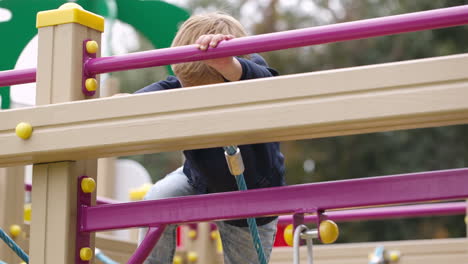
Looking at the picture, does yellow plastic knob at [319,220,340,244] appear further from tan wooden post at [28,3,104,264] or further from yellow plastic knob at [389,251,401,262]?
yellow plastic knob at [389,251,401,262]

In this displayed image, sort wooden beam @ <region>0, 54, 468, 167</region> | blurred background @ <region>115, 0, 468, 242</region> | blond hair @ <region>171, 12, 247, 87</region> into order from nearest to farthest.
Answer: wooden beam @ <region>0, 54, 468, 167</region>
blond hair @ <region>171, 12, 247, 87</region>
blurred background @ <region>115, 0, 468, 242</region>

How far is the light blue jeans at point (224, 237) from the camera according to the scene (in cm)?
279

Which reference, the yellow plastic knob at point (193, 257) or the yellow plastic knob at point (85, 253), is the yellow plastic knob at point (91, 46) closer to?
the yellow plastic knob at point (85, 253)

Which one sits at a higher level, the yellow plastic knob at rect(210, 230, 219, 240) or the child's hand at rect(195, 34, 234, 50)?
the child's hand at rect(195, 34, 234, 50)

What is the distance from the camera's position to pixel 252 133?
2043 mm

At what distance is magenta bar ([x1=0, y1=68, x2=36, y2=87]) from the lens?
2402 mm

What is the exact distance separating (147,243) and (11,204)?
1463mm

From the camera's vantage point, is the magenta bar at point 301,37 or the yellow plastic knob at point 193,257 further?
the yellow plastic knob at point 193,257

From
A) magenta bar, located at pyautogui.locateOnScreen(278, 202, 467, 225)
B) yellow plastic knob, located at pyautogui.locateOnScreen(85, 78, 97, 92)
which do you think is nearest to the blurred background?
magenta bar, located at pyautogui.locateOnScreen(278, 202, 467, 225)

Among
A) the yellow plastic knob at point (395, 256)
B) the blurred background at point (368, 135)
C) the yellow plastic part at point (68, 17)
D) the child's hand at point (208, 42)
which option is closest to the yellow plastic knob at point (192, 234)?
the yellow plastic knob at point (395, 256)

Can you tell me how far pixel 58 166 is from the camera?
7.61ft

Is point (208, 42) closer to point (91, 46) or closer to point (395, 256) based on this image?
point (91, 46)

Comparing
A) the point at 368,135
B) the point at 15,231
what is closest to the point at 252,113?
the point at 15,231

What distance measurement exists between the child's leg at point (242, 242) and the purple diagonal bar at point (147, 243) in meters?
0.57
